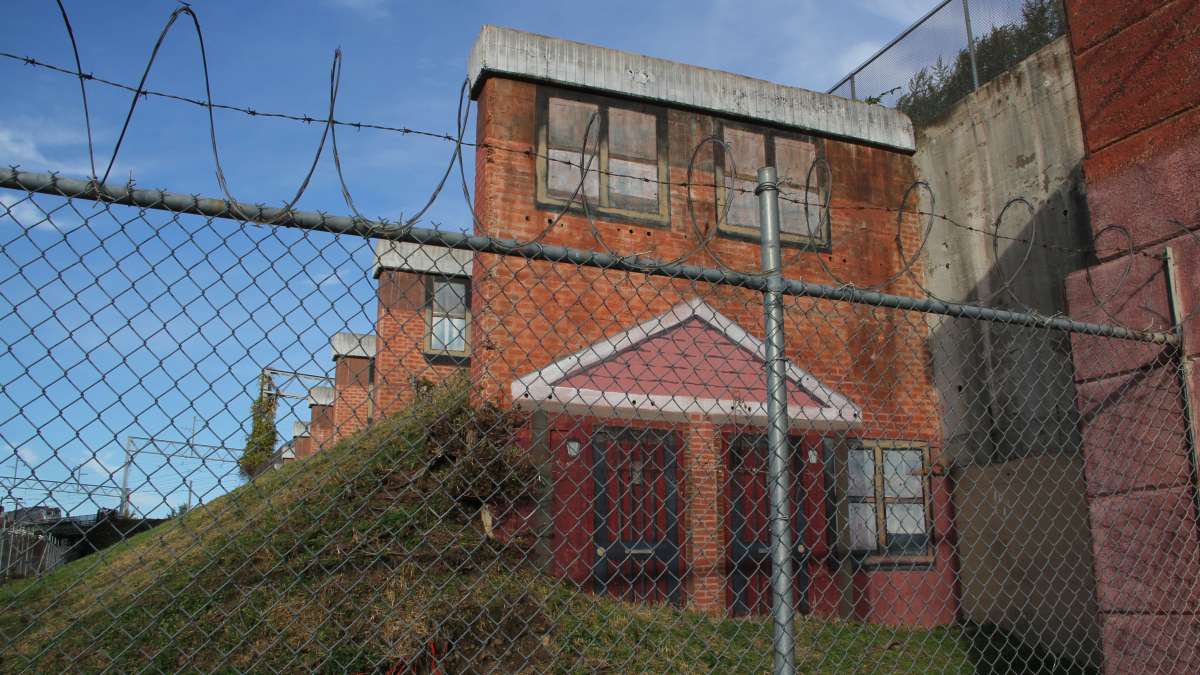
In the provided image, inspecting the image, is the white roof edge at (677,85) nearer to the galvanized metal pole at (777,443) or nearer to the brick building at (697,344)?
the brick building at (697,344)

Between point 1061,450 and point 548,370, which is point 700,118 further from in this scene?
point 1061,450

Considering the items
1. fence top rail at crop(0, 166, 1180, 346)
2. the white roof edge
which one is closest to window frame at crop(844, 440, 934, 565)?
the white roof edge

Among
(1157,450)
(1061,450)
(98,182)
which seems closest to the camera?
(98,182)

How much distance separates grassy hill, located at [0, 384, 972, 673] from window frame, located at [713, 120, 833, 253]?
4.04 m

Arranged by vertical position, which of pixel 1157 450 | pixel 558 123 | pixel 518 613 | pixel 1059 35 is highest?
pixel 1059 35

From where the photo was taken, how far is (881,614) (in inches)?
386

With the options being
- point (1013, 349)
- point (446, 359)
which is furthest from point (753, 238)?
point (446, 359)

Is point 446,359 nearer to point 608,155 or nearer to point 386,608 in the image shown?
point 608,155

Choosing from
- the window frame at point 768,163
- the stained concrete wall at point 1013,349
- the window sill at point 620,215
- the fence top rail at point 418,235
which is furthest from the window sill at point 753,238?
the fence top rail at point 418,235

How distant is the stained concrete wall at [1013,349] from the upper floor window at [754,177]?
63.2 inches

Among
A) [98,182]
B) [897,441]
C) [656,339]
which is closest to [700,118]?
[656,339]

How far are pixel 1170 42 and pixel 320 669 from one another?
596 cm

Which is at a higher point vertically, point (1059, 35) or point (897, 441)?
point (1059, 35)

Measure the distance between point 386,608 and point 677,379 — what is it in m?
3.92
